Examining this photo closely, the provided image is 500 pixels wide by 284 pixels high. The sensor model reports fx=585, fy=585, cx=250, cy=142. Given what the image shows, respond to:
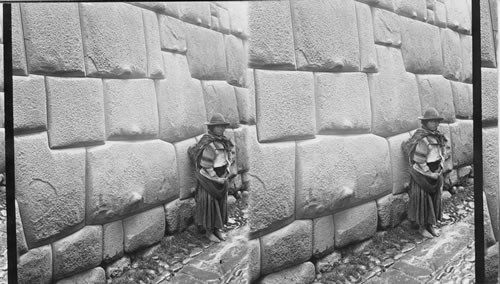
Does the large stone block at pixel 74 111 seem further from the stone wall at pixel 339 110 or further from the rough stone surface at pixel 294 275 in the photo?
the rough stone surface at pixel 294 275

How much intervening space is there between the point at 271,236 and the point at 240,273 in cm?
22

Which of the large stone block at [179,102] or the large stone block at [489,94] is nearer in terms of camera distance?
the large stone block at [179,102]

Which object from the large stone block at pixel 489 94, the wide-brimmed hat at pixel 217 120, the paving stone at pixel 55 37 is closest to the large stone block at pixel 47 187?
the paving stone at pixel 55 37

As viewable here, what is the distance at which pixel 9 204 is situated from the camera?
2682 millimetres

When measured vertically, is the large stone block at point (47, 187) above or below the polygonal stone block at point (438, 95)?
below

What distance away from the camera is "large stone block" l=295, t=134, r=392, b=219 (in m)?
2.64

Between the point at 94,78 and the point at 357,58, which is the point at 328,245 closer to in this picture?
the point at 357,58

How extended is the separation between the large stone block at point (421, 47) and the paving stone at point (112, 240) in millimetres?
1519

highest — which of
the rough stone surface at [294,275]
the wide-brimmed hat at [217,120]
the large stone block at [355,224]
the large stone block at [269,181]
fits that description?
the wide-brimmed hat at [217,120]

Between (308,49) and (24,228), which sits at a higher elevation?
(308,49)

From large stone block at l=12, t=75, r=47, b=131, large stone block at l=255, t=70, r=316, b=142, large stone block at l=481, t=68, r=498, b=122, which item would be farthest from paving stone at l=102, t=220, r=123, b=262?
large stone block at l=481, t=68, r=498, b=122

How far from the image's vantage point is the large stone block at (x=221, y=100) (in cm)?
261

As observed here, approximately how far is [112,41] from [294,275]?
1343 millimetres

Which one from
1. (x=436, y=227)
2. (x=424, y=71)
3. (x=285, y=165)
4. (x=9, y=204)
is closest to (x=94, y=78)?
(x=9, y=204)
